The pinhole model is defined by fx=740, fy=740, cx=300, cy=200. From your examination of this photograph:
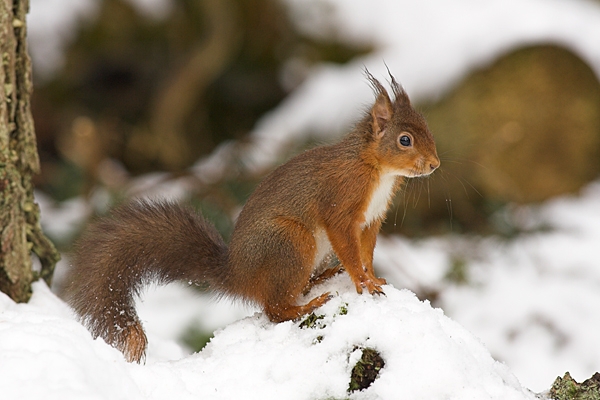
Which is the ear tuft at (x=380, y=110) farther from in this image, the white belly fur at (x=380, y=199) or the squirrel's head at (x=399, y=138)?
the white belly fur at (x=380, y=199)

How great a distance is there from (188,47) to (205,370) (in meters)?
3.51

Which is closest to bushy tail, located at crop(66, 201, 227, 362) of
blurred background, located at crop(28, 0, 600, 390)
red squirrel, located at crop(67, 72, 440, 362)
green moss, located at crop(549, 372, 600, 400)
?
red squirrel, located at crop(67, 72, 440, 362)

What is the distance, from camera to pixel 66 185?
345cm

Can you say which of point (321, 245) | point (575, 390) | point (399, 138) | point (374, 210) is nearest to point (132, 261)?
point (321, 245)

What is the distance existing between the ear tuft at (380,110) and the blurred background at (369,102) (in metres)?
1.04

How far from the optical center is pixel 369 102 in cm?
310

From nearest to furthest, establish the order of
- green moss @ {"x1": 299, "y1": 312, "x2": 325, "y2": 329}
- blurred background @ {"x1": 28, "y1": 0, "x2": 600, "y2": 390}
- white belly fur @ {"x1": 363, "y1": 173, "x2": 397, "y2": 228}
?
green moss @ {"x1": 299, "y1": 312, "x2": 325, "y2": 329} → white belly fur @ {"x1": 363, "y1": 173, "x2": 397, "y2": 228} → blurred background @ {"x1": 28, "y1": 0, "x2": 600, "y2": 390}

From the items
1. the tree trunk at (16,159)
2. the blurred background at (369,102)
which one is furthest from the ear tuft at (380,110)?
the blurred background at (369,102)

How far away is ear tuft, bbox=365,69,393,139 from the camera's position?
5.59 feet

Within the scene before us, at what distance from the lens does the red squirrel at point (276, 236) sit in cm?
156

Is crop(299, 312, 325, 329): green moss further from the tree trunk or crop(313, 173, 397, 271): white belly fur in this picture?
the tree trunk

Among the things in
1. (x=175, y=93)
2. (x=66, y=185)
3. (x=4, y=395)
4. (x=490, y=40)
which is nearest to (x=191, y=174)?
(x=66, y=185)

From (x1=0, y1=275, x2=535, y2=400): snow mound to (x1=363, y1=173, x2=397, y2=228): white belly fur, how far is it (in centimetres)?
30

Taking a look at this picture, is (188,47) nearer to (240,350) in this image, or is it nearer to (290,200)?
(290,200)
